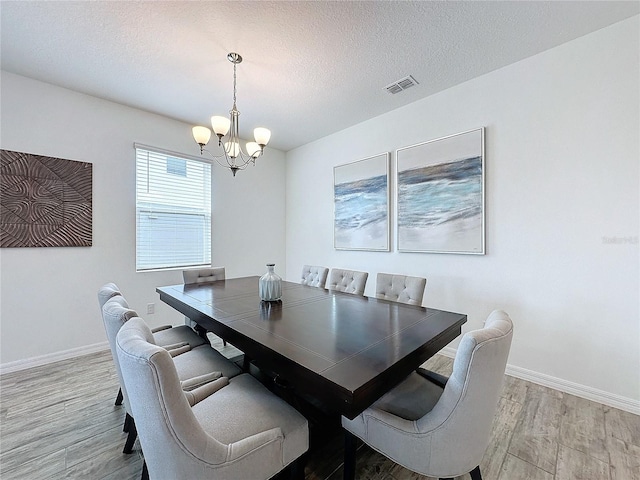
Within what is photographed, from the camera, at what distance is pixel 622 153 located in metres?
2.01

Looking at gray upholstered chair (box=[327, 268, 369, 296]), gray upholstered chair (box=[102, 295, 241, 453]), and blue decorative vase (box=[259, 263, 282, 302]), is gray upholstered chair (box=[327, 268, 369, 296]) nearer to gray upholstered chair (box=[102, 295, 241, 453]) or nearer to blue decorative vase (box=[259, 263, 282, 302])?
blue decorative vase (box=[259, 263, 282, 302])

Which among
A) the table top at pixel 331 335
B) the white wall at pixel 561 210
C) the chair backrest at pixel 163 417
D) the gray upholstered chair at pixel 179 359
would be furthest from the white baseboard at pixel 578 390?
the chair backrest at pixel 163 417

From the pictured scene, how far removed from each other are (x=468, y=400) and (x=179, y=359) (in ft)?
5.51

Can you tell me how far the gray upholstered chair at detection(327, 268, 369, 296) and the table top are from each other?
1.15 ft

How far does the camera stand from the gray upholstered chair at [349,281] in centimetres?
262

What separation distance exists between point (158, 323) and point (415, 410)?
11.2 ft

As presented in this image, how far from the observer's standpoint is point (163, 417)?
0.81 m

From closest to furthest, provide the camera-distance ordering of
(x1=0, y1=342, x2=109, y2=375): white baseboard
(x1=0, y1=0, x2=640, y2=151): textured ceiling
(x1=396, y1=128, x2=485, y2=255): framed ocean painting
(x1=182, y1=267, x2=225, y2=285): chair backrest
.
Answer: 1. (x1=0, y1=0, x2=640, y2=151): textured ceiling
2. (x1=0, y1=342, x2=109, y2=375): white baseboard
3. (x1=396, y1=128, x2=485, y2=255): framed ocean painting
4. (x1=182, y1=267, x2=225, y2=285): chair backrest

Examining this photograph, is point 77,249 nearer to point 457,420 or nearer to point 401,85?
point 457,420

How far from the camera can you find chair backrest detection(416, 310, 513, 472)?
0.97 m

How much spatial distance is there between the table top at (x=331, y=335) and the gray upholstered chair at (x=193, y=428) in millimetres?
202

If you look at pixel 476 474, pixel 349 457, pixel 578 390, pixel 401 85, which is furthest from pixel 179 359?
pixel 401 85

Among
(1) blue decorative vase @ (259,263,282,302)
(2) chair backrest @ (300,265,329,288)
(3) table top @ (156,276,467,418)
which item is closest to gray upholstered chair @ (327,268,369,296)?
(2) chair backrest @ (300,265,329,288)

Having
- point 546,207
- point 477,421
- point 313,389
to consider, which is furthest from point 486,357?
point 546,207
